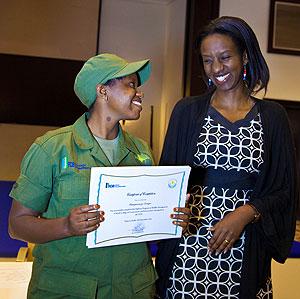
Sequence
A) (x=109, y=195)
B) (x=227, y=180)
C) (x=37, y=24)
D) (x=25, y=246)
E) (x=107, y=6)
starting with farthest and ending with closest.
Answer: (x=107, y=6), (x=37, y=24), (x=25, y=246), (x=227, y=180), (x=109, y=195)

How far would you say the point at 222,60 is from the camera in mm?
1408

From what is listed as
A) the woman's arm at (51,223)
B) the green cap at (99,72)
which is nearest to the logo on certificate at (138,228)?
the woman's arm at (51,223)

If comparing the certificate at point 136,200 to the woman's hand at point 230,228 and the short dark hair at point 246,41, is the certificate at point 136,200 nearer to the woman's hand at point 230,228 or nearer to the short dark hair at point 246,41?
the woman's hand at point 230,228

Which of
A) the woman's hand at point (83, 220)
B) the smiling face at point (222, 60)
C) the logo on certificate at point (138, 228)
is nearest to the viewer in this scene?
the woman's hand at point (83, 220)

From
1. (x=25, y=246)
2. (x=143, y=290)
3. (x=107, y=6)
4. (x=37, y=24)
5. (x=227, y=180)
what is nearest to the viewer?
(x=143, y=290)

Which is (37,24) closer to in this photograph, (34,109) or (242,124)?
(34,109)

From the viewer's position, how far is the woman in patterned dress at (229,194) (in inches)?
52.3

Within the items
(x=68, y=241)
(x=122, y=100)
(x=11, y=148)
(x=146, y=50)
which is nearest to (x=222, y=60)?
(x=122, y=100)

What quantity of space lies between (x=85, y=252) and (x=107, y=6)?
4531 millimetres

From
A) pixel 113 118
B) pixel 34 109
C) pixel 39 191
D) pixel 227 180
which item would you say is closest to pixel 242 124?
pixel 227 180

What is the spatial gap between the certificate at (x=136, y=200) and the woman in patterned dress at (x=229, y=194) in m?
0.15

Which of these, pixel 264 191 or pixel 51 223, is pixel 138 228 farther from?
pixel 264 191

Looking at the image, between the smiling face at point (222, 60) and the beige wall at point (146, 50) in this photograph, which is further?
the beige wall at point (146, 50)

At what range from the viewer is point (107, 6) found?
17.1ft
